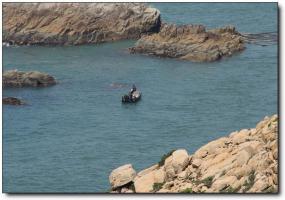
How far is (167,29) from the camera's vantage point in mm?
23406

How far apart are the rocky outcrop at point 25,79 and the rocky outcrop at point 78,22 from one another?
998 mm

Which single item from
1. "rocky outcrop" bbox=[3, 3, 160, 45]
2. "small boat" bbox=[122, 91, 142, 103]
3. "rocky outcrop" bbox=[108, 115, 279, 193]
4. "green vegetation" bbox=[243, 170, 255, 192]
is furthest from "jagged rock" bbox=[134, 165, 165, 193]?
"rocky outcrop" bbox=[3, 3, 160, 45]

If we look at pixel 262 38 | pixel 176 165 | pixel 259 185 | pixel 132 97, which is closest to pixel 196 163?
pixel 176 165

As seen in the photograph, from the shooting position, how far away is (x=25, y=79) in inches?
709

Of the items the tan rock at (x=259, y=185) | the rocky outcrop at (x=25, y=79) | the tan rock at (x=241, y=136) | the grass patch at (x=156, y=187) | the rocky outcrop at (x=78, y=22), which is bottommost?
the grass patch at (x=156, y=187)

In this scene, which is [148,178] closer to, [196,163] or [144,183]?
[144,183]

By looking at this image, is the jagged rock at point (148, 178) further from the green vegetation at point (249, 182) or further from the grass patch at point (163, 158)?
the green vegetation at point (249, 182)

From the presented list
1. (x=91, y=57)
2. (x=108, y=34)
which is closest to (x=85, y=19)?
(x=108, y=34)

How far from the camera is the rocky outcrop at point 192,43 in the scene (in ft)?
63.7

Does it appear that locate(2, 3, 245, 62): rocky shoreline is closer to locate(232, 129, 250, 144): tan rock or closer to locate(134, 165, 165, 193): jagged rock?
locate(232, 129, 250, 144): tan rock

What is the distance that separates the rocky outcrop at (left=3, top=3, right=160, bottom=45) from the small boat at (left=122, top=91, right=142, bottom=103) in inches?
106

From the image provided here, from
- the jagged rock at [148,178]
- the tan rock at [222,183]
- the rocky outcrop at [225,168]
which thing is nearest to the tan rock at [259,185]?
the rocky outcrop at [225,168]

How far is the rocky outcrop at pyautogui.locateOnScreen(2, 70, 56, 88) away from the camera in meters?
17.4

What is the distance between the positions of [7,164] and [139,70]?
3.22 metres
